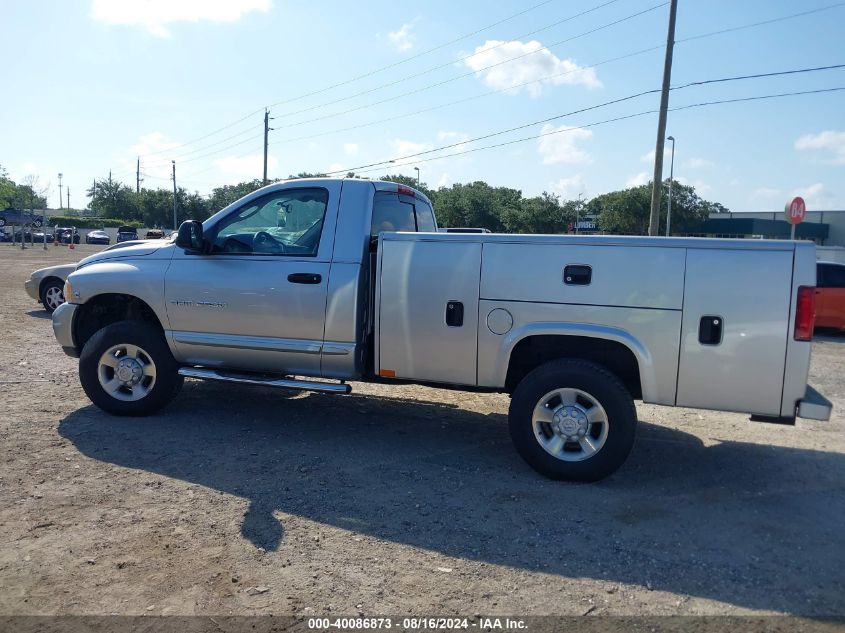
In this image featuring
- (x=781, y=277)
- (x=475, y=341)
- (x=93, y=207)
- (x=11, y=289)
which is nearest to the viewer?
(x=781, y=277)

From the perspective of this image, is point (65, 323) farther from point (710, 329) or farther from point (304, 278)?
point (710, 329)

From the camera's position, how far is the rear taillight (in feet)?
14.6

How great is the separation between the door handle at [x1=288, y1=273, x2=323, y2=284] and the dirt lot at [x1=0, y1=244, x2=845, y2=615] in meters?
1.35

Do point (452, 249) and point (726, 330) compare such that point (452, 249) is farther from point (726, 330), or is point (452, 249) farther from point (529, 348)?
point (726, 330)

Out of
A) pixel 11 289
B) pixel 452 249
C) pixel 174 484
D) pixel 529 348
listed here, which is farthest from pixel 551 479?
pixel 11 289

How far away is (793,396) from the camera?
15.0ft

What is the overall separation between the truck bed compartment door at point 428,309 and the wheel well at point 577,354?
45 cm

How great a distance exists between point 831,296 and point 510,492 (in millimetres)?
10979

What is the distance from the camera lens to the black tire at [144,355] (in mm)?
6176

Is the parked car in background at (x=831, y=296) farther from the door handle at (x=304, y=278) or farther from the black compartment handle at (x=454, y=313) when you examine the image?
the door handle at (x=304, y=278)

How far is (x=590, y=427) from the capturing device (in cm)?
496

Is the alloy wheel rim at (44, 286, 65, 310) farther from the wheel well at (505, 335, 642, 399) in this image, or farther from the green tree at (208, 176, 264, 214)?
the green tree at (208, 176, 264, 214)

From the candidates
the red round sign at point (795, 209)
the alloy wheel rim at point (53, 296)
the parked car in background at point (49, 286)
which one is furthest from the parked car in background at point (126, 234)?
the red round sign at point (795, 209)

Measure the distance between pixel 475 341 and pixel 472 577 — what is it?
1.96 meters
